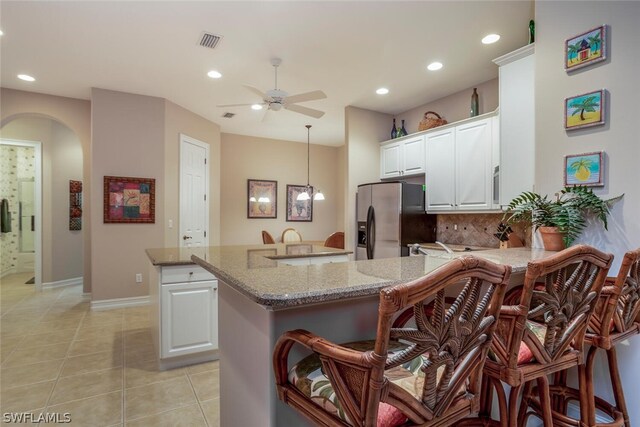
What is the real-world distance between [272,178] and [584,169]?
5.52 meters

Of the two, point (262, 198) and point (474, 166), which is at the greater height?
point (474, 166)

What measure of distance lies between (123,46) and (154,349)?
2874 mm

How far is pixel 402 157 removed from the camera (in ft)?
15.2

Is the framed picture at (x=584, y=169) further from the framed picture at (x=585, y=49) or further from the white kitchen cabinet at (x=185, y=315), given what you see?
the white kitchen cabinet at (x=185, y=315)

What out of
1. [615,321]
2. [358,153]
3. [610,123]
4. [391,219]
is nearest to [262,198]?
[358,153]

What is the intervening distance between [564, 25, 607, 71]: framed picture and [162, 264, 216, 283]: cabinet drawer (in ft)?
9.58

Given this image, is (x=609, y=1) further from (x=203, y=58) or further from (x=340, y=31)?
(x=203, y=58)

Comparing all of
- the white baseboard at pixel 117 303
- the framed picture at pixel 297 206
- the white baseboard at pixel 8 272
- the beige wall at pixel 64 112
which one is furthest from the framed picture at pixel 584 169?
the white baseboard at pixel 8 272

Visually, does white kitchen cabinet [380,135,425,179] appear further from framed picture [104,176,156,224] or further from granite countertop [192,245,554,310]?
framed picture [104,176,156,224]

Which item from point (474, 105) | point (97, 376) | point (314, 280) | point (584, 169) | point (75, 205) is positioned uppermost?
point (474, 105)

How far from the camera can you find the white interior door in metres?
4.98

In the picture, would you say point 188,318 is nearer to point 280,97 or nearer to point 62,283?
point 280,97

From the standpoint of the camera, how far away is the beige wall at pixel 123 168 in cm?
426

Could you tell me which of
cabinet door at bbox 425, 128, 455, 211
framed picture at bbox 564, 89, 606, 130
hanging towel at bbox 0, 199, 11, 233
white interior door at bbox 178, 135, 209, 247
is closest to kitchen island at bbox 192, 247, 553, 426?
framed picture at bbox 564, 89, 606, 130
